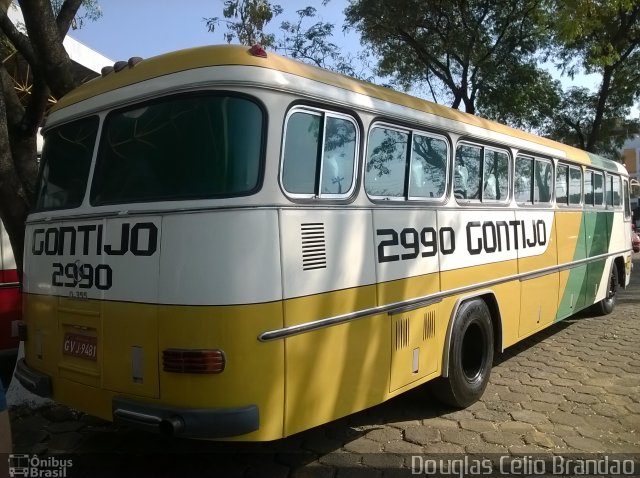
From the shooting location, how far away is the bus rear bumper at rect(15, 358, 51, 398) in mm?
3680

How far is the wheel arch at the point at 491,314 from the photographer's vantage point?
439cm

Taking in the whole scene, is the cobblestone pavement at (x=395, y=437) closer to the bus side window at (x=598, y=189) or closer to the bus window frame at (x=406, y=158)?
the bus window frame at (x=406, y=158)

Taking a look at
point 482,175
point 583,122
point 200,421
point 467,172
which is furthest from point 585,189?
point 583,122

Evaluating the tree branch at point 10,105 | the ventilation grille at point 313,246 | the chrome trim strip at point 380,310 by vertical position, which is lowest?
the chrome trim strip at point 380,310

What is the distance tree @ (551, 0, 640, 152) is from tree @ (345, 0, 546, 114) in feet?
3.63

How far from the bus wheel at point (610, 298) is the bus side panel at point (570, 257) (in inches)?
60.2

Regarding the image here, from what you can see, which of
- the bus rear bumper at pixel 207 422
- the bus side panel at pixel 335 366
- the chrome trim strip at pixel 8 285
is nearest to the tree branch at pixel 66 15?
the chrome trim strip at pixel 8 285

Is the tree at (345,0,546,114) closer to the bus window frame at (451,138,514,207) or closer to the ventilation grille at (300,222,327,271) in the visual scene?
the bus window frame at (451,138,514,207)

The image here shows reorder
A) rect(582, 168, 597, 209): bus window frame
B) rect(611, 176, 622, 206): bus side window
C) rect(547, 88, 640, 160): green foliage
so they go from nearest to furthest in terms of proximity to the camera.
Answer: rect(582, 168, 597, 209): bus window frame → rect(611, 176, 622, 206): bus side window → rect(547, 88, 640, 160): green foliage

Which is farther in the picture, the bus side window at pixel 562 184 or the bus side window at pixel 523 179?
the bus side window at pixel 562 184

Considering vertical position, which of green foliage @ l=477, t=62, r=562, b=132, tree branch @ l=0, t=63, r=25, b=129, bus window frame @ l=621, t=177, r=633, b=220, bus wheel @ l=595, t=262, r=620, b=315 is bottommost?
bus wheel @ l=595, t=262, r=620, b=315

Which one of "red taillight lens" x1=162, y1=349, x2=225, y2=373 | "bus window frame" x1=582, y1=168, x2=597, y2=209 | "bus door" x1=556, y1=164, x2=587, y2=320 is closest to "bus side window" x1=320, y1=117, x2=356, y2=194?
"red taillight lens" x1=162, y1=349, x2=225, y2=373

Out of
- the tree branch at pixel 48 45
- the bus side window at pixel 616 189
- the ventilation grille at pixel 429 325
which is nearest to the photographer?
the ventilation grille at pixel 429 325

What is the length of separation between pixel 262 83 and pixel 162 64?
2.34 ft
